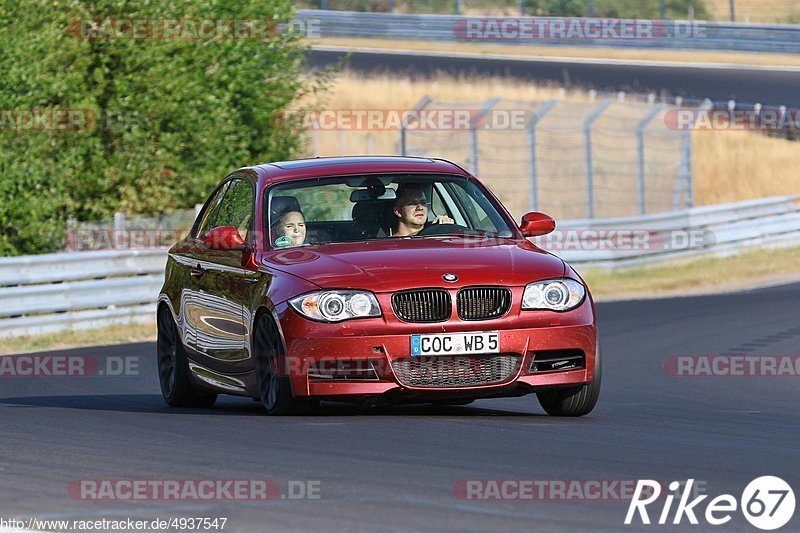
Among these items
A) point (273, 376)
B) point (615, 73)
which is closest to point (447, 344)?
point (273, 376)

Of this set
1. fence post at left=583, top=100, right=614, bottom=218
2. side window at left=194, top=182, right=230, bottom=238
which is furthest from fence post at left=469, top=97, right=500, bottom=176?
side window at left=194, top=182, right=230, bottom=238

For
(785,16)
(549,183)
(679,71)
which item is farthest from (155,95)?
(785,16)

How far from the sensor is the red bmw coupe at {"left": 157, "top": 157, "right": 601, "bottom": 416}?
29.3ft

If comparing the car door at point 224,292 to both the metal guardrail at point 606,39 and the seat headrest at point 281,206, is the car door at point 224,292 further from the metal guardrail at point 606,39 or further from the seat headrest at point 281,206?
the metal guardrail at point 606,39

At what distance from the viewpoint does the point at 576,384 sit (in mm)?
9320

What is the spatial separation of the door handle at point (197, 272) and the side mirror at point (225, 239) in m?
0.71

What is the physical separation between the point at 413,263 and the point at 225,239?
1.42 metres

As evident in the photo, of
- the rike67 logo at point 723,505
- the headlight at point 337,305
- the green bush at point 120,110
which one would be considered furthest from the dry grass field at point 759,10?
the rike67 logo at point 723,505

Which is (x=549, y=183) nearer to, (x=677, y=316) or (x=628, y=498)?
(x=677, y=316)

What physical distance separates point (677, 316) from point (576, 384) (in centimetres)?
1000

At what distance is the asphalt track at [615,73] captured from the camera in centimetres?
4378

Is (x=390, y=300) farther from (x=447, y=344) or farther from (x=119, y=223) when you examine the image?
(x=119, y=223)

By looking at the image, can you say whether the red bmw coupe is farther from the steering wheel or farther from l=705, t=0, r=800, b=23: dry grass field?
l=705, t=0, r=800, b=23: dry grass field

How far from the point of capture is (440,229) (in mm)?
10148
